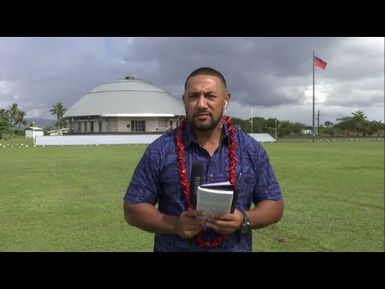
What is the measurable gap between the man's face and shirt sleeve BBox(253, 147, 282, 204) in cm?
32

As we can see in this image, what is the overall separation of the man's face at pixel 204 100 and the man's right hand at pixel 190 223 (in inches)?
18.5

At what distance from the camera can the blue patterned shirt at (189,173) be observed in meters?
2.50

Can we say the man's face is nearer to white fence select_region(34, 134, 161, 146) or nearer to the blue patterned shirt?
the blue patterned shirt

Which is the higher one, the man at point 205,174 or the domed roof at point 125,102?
the domed roof at point 125,102

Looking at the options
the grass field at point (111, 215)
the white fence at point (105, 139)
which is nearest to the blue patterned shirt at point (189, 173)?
the grass field at point (111, 215)

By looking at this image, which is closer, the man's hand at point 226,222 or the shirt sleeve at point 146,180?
the man's hand at point 226,222

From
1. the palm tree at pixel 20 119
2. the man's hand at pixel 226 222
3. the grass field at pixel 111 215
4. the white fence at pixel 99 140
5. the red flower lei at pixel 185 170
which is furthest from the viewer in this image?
the white fence at pixel 99 140

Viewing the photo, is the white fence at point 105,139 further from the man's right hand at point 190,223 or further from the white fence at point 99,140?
the man's right hand at point 190,223

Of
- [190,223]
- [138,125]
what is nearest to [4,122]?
[190,223]

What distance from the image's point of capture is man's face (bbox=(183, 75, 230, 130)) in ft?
7.92

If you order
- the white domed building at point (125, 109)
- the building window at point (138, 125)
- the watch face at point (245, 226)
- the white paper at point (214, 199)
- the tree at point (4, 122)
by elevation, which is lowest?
the watch face at point (245, 226)
